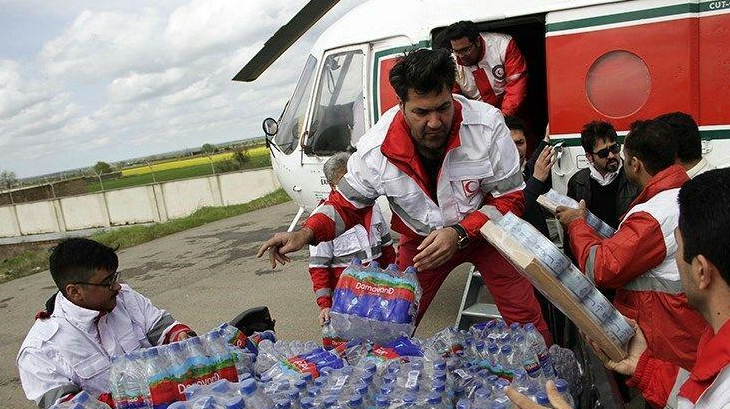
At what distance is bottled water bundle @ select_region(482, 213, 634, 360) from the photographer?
5.50ft

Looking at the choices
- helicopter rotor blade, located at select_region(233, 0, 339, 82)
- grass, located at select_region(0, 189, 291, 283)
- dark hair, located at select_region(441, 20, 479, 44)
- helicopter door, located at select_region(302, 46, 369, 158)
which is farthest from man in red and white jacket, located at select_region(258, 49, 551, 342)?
grass, located at select_region(0, 189, 291, 283)

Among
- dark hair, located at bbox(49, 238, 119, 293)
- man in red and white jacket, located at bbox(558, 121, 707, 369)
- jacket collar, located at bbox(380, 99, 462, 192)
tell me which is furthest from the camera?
jacket collar, located at bbox(380, 99, 462, 192)

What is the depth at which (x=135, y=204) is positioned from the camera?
1093 inches

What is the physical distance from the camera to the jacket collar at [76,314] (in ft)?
8.00

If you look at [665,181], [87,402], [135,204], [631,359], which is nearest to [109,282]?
[87,402]

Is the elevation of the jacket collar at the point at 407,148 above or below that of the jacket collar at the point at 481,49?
below

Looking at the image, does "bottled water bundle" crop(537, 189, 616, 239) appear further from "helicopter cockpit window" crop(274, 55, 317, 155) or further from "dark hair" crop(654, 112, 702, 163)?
"helicopter cockpit window" crop(274, 55, 317, 155)

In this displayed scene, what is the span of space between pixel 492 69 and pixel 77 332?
3.88 metres

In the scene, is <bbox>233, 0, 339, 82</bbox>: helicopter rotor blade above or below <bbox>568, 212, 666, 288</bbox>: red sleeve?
above

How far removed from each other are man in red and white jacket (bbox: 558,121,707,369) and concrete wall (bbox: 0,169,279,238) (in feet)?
77.0

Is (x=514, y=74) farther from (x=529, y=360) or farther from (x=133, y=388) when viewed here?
(x=133, y=388)

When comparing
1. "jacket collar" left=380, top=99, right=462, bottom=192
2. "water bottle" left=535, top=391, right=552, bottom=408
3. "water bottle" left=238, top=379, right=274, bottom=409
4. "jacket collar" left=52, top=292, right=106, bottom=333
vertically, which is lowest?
"water bottle" left=535, top=391, right=552, bottom=408

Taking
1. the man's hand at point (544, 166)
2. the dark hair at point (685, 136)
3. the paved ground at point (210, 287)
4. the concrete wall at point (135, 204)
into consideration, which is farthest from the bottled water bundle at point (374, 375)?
the concrete wall at point (135, 204)

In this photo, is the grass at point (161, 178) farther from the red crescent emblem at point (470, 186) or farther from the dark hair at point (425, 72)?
the dark hair at point (425, 72)
